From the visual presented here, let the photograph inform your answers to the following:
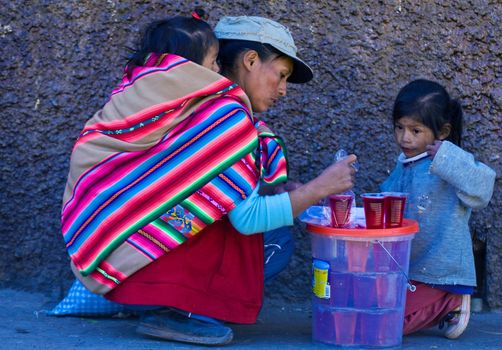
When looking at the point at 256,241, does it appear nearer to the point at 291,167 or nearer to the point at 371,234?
the point at 371,234

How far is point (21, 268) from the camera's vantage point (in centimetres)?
351

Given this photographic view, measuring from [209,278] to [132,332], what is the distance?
1.28 feet

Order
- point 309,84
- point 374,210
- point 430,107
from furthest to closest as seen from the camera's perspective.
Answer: point 309,84
point 430,107
point 374,210

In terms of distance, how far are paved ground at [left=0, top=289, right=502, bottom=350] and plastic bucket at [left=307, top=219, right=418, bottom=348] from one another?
0.11 m

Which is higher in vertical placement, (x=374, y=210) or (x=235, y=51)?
(x=235, y=51)

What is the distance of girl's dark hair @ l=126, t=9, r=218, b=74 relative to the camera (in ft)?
9.13

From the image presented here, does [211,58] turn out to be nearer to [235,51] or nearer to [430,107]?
[235,51]

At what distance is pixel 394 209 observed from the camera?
2672 millimetres

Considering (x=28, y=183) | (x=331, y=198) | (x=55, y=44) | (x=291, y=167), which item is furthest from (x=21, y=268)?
(x=331, y=198)

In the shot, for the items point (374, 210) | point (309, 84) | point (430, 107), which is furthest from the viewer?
point (309, 84)

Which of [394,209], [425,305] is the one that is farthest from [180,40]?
[425,305]

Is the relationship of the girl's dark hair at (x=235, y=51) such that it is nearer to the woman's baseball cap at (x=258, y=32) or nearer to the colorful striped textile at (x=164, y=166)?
the woman's baseball cap at (x=258, y=32)

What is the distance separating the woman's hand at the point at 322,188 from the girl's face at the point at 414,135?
0.45 metres

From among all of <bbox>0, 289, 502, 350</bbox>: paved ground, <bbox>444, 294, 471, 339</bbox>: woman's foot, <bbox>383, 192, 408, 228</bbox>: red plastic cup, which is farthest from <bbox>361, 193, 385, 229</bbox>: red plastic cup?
<bbox>444, 294, 471, 339</bbox>: woman's foot
